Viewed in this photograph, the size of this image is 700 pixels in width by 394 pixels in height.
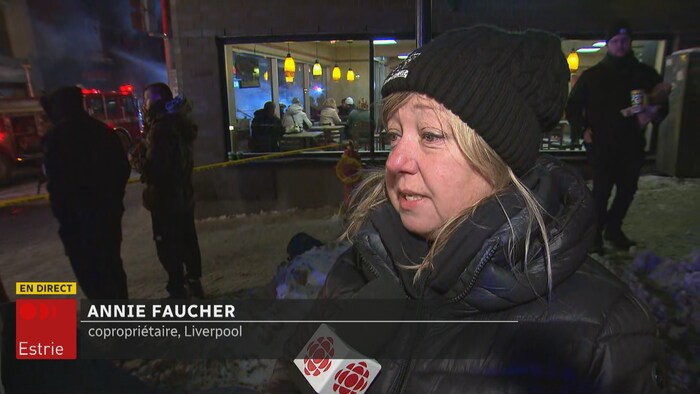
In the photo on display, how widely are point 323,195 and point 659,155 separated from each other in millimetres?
5606

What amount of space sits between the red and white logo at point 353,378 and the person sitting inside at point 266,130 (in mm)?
5864

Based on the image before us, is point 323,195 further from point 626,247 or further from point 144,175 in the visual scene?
point 626,247

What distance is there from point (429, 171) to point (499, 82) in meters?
0.27

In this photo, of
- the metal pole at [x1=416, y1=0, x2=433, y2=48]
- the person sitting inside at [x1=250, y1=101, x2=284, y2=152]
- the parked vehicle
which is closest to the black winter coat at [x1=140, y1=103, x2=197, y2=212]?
the parked vehicle

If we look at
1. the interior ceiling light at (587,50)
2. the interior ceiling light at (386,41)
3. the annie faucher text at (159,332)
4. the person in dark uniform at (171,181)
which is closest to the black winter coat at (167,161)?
the person in dark uniform at (171,181)

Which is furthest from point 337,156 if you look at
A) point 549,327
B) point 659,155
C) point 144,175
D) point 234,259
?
point 549,327

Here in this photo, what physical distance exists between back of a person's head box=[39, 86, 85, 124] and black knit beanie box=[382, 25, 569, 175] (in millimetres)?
2663

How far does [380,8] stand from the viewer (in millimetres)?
6125

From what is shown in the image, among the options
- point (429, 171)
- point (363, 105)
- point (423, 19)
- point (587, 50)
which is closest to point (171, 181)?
point (423, 19)

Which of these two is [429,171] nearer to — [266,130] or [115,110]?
[115,110]

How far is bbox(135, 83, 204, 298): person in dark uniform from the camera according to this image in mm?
3389

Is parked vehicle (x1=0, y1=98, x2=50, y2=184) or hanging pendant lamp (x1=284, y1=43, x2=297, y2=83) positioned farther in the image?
hanging pendant lamp (x1=284, y1=43, x2=297, y2=83)

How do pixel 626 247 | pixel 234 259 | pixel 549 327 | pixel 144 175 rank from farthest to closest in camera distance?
1. pixel 234 259
2. pixel 626 247
3. pixel 144 175
4. pixel 549 327

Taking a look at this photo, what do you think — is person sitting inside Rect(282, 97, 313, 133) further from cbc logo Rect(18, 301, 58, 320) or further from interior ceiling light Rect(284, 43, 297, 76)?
cbc logo Rect(18, 301, 58, 320)
